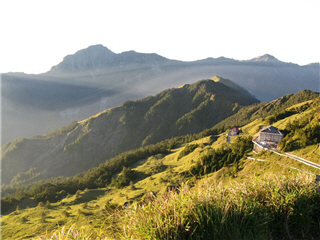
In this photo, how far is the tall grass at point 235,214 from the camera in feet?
14.6

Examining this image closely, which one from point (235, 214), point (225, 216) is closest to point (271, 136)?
point (235, 214)

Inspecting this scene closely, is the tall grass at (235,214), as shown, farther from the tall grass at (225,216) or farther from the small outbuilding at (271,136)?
the small outbuilding at (271,136)

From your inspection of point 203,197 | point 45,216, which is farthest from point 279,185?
point 45,216

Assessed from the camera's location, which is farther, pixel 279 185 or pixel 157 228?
pixel 279 185

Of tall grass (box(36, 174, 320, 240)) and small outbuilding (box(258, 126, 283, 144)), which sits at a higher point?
tall grass (box(36, 174, 320, 240))

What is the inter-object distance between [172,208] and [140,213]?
2.64 feet

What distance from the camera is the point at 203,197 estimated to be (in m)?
5.03

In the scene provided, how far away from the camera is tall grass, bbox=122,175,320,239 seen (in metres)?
4.44

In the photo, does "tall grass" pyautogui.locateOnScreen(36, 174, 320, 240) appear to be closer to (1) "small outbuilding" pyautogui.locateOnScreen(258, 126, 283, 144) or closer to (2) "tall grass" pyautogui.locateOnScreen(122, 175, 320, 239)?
(2) "tall grass" pyautogui.locateOnScreen(122, 175, 320, 239)

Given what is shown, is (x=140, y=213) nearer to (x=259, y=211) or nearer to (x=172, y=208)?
(x=172, y=208)

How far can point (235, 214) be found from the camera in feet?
15.6

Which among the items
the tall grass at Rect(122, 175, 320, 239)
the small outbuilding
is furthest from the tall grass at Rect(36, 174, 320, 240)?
the small outbuilding

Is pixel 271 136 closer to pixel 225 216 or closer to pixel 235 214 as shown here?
pixel 235 214

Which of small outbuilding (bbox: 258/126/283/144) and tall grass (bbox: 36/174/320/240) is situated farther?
small outbuilding (bbox: 258/126/283/144)
